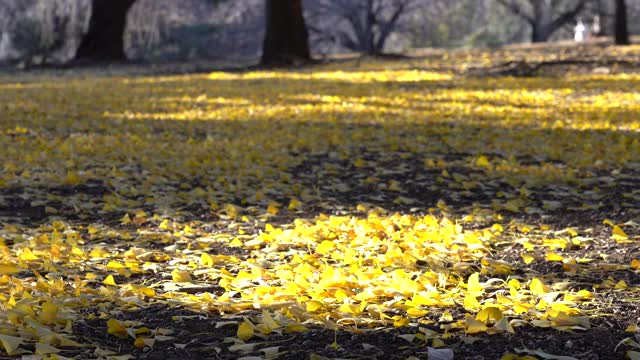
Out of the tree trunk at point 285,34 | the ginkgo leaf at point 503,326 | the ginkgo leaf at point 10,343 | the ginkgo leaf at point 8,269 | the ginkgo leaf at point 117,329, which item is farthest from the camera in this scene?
the tree trunk at point 285,34

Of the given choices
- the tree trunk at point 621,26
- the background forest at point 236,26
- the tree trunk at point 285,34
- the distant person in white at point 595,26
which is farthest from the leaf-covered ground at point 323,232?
the distant person in white at point 595,26

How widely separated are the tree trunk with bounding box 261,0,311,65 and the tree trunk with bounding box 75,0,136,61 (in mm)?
4801

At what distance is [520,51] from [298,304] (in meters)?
21.3

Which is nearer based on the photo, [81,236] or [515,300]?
[515,300]

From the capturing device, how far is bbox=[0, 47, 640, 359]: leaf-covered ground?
3428mm

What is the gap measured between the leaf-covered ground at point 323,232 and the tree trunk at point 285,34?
10505 millimetres

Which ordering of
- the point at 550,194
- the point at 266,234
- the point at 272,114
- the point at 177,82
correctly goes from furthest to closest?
Answer: the point at 177,82, the point at 272,114, the point at 550,194, the point at 266,234

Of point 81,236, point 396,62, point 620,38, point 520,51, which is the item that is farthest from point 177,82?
point 81,236

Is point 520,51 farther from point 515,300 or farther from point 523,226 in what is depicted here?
point 515,300

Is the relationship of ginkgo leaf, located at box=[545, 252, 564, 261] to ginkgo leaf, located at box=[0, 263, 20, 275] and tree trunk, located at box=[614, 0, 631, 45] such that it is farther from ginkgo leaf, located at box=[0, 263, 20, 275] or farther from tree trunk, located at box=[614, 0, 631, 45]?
tree trunk, located at box=[614, 0, 631, 45]

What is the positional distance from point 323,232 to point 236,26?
3510 centimetres

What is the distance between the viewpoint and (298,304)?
12.2 ft

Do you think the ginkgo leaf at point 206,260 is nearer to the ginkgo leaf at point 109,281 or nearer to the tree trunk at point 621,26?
the ginkgo leaf at point 109,281

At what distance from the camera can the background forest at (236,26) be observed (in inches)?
1028
